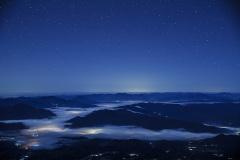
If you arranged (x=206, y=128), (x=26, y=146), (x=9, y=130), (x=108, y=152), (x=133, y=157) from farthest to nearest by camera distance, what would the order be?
(x=206, y=128), (x=9, y=130), (x=26, y=146), (x=108, y=152), (x=133, y=157)

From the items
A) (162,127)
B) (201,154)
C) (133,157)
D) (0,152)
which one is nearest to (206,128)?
(162,127)

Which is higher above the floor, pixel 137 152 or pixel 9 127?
pixel 9 127

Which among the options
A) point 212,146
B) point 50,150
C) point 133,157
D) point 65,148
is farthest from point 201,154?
point 50,150

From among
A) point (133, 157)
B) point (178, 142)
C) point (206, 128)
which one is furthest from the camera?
point (206, 128)

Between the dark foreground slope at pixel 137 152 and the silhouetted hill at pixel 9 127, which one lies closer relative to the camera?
the dark foreground slope at pixel 137 152

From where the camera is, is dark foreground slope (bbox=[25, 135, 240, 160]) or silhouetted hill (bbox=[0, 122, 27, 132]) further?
silhouetted hill (bbox=[0, 122, 27, 132])

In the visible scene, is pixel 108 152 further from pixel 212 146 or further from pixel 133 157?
pixel 212 146

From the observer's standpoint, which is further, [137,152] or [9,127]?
[9,127]

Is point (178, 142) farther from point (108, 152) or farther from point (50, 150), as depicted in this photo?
point (50, 150)

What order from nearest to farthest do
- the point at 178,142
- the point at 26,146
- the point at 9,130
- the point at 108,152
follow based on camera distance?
1. the point at 108,152
2. the point at 26,146
3. the point at 178,142
4. the point at 9,130

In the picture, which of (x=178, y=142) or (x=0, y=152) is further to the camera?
(x=178, y=142)
